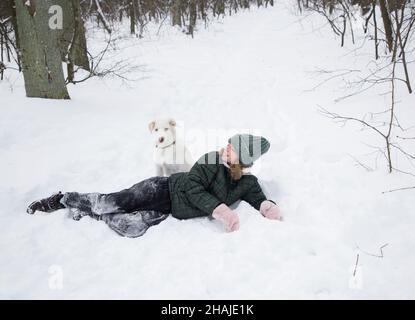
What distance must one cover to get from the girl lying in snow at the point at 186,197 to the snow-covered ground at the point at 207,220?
0.44 ft

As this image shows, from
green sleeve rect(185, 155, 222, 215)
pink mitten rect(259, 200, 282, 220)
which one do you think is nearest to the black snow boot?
green sleeve rect(185, 155, 222, 215)

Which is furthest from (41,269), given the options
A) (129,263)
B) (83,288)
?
(129,263)

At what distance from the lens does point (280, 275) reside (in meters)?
2.35

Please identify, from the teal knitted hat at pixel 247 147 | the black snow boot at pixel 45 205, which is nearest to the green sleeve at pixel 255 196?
the teal knitted hat at pixel 247 147

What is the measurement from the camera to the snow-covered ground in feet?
7.73

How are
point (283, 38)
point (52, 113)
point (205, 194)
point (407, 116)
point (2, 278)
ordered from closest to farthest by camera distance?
point (2, 278) → point (205, 194) → point (407, 116) → point (52, 113) → point (283, 38)

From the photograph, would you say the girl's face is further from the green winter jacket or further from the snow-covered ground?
the snow-covered ground

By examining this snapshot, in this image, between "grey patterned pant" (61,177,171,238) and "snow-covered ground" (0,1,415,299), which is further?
"grey patterned pant" (61,177,171,238)

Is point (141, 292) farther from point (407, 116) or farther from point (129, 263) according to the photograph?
point (407, 116)

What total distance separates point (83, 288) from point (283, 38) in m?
15.1

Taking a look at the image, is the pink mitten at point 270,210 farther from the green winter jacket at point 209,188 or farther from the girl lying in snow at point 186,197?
the green winter jacket at point 209,188

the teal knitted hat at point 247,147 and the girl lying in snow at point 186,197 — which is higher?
the teal knitted hat at point 247,147

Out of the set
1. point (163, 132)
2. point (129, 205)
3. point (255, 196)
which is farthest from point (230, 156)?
point (129, 205)

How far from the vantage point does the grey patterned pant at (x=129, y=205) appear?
320cm
